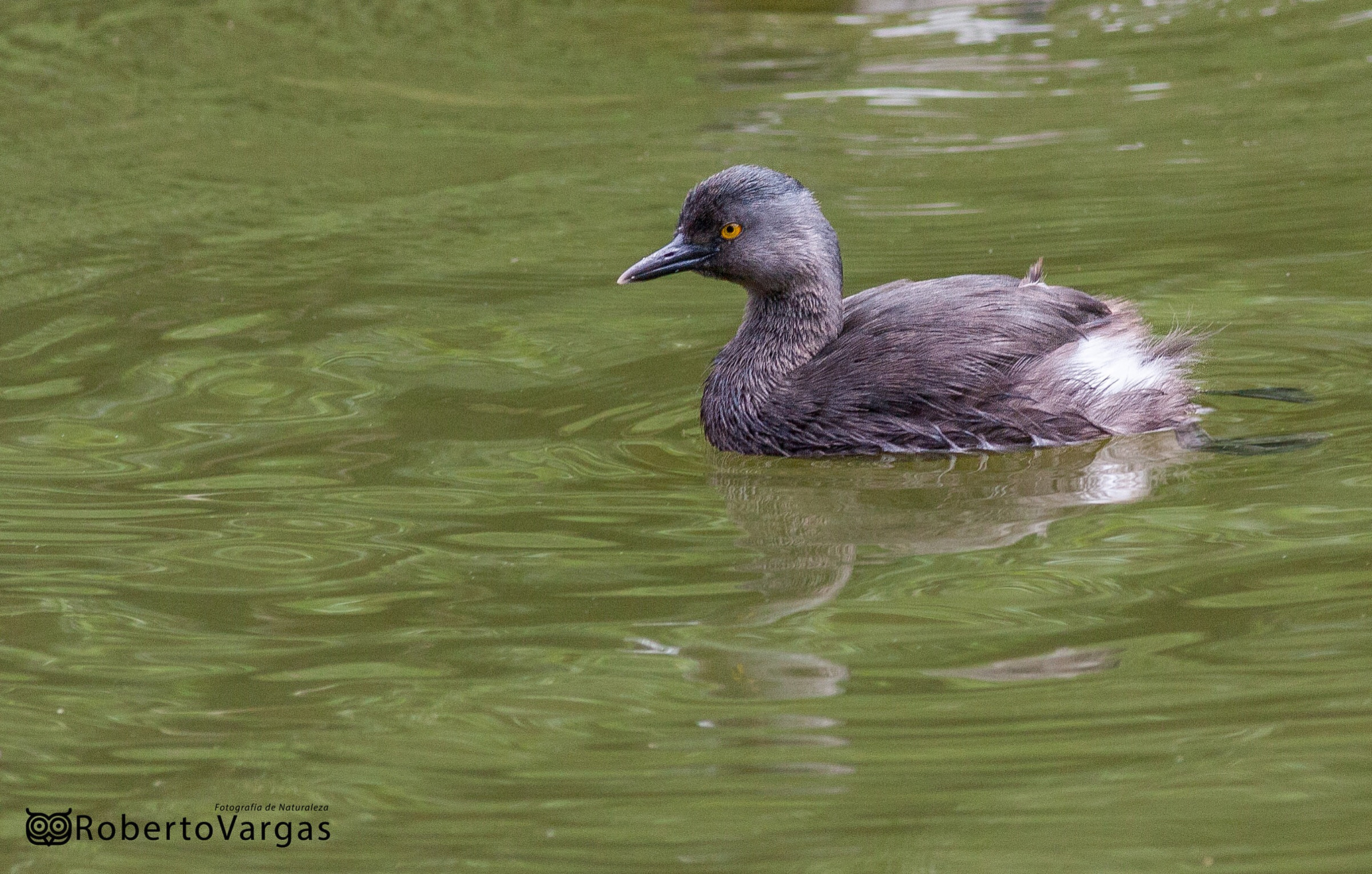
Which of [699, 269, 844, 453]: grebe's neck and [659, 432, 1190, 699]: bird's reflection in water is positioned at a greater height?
[699, 269, 844, 453]: grebe's neck

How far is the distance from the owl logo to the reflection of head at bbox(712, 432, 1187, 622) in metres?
1.90

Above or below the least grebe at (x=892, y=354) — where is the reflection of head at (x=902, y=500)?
below

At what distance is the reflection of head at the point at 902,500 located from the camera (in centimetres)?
538

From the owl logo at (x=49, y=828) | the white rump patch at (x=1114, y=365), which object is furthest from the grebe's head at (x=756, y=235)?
the owl logo at (x=49, y=828)

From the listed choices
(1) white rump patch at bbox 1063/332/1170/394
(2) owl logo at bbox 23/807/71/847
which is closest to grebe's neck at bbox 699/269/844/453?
(1) white rump patch at bbox 1063/332/1170/394

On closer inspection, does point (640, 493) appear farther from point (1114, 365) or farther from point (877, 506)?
point (1114, 365)

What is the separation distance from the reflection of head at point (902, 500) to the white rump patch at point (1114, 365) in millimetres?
190

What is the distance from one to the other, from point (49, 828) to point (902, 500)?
9.45ft

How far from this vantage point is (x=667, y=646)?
15.6 ft

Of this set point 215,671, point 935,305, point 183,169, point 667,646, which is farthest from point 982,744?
point 183,169

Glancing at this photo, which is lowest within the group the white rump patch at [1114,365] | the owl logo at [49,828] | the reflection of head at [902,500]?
the reflection of head at [902,500]

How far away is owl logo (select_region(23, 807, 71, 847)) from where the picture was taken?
396 centimetres

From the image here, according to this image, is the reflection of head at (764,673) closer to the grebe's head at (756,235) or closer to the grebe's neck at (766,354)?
the grebe's neck at (766,354)

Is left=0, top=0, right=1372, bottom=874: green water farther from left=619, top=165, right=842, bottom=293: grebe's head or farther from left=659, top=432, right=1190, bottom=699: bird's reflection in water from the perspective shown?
left=619, top=165, right=842, bottom=293: grebe's head
